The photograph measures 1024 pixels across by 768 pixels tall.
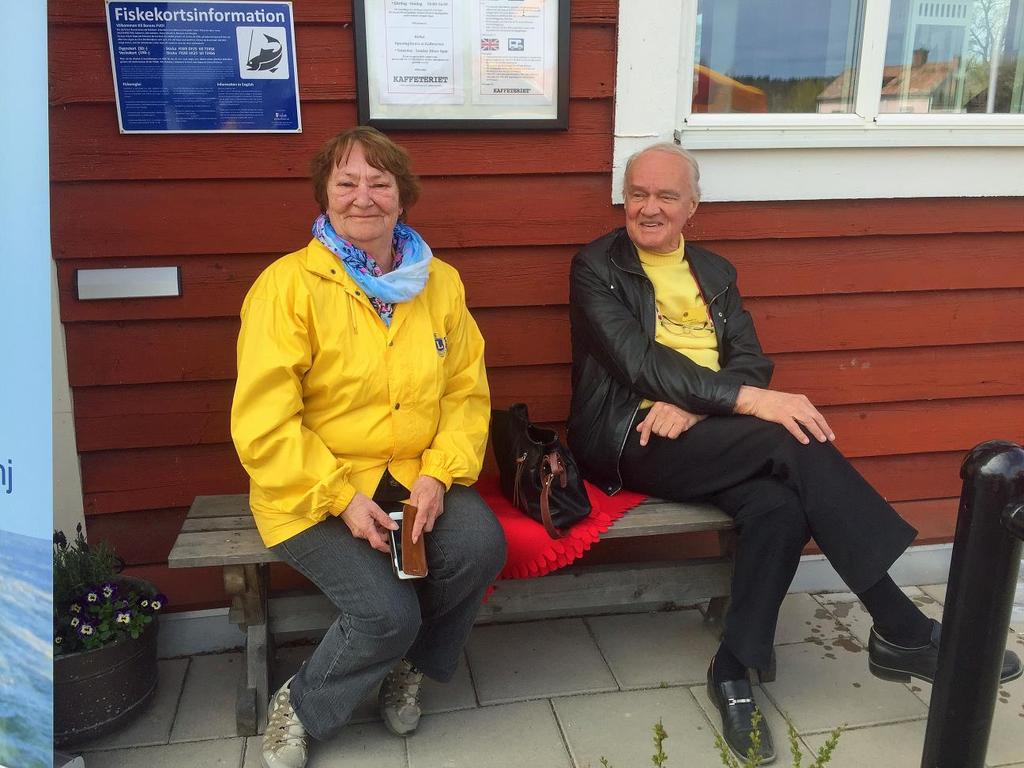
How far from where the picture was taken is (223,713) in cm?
242

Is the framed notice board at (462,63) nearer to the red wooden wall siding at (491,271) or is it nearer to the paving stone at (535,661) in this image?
the red wooden wall siding at (491,271)

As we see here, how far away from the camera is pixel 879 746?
7.47 ft

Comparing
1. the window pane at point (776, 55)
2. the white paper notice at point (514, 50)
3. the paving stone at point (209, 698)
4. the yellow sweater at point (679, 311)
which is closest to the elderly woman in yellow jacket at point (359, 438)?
the paving stone at point (209, 698)

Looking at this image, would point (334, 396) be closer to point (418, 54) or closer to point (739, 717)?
point (418, 54)

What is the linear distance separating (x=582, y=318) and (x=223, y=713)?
1.52m

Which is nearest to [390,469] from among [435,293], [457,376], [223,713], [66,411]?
[457,376]

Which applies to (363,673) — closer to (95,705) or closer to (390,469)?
(390,469)

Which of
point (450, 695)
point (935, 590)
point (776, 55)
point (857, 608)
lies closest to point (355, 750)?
point (450, 695)

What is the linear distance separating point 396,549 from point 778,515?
3.27ft

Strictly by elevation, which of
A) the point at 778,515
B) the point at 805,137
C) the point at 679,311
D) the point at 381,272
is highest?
the point at 805,137

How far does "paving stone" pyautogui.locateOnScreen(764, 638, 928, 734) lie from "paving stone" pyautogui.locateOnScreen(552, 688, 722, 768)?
0.28 metres

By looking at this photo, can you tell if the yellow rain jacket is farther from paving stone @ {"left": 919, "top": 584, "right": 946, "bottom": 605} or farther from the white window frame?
paving stone @ {"left": 919, "top": 584, "right": 946, "bottom": 605}

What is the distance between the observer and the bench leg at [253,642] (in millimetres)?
2277

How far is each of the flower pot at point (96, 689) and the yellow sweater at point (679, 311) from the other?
5.62 feet
